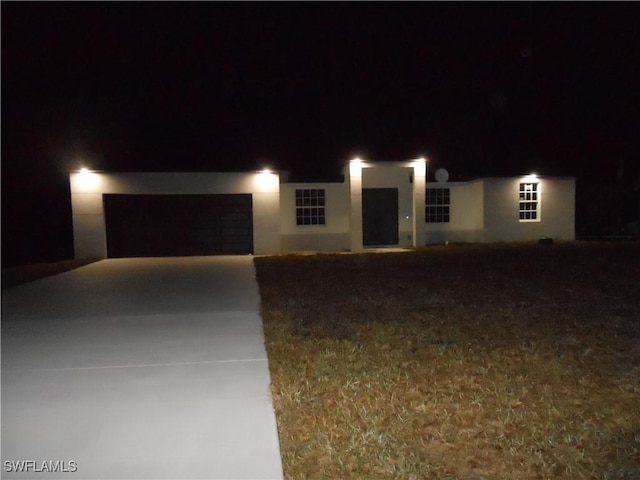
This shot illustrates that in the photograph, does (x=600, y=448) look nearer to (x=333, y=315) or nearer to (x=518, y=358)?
(x=518, y=358)

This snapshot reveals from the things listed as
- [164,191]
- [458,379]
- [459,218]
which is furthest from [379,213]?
[458,379]

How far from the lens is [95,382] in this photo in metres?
4.50

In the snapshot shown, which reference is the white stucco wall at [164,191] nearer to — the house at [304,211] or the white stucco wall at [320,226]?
the house at [304,211]

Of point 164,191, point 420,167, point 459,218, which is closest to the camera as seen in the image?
point 164,191

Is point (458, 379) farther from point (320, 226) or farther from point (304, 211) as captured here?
point (304, 211)

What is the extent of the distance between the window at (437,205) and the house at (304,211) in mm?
41

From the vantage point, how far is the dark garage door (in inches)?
661

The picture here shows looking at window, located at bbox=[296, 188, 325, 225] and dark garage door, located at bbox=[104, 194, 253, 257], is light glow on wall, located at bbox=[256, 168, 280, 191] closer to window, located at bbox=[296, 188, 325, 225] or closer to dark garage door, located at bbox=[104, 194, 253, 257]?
dark garage door, located at bbox=[104, 194, 253, 257]

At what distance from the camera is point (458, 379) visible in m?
4.47

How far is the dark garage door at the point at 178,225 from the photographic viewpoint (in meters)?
16.8

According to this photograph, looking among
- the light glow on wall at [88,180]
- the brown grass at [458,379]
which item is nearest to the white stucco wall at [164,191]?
the light glow on wall at [88,180]

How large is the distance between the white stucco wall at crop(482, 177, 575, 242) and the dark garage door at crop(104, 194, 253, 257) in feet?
31.3

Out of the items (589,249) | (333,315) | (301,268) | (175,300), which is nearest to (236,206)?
(301,268)

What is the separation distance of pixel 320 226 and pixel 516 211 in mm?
7958
